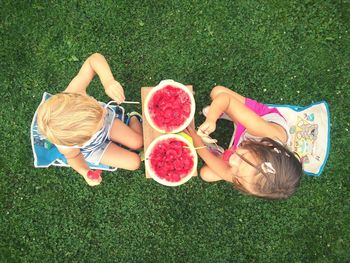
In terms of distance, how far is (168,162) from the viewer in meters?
2.38

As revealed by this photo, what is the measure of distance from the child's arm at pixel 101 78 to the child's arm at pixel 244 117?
590mm

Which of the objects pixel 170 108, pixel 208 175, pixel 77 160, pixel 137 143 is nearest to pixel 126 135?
pixel 137 143

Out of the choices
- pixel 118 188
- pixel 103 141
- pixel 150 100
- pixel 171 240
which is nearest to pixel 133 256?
pixel 171 240

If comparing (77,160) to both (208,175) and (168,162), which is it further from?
(208,175)

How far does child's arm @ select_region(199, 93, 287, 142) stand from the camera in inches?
99.8

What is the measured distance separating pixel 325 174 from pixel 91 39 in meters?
2.22

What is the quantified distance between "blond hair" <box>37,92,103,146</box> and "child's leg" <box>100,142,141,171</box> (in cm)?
54

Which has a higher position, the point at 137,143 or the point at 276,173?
the point at 276,173

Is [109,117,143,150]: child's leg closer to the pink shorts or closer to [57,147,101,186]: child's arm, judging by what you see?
[57,147,101,186]: child's arm

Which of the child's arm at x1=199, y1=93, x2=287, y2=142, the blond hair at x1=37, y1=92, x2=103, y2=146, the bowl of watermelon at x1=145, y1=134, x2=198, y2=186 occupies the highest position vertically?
the child's arm at x1=199, y1=93, x2=287, y2=142

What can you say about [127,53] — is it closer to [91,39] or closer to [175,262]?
[91,39]

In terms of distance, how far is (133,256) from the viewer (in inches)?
124

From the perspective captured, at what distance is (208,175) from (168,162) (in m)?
0.68

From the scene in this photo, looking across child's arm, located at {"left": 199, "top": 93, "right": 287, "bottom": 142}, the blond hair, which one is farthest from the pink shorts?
the blond hair
